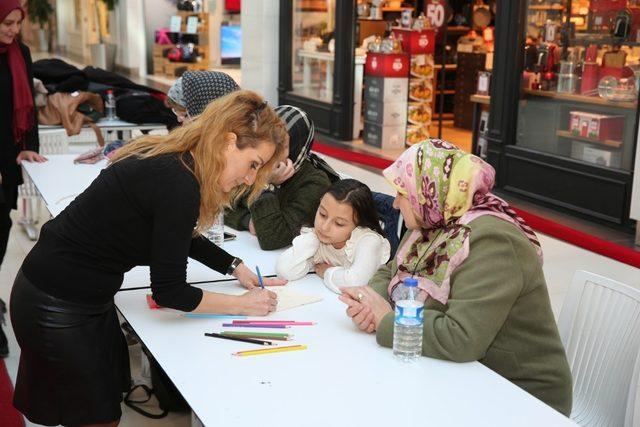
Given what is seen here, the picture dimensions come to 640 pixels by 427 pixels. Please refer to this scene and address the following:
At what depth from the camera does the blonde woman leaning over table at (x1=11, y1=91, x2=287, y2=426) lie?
2.08 m

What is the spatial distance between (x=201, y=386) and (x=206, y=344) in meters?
0.25

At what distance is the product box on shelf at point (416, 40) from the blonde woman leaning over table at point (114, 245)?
7057 millimetres

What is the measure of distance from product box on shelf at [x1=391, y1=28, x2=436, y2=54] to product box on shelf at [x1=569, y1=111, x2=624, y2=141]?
2.80 meters

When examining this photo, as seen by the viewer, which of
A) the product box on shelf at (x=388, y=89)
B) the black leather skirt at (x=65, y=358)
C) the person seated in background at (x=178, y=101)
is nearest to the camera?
the black leather skirt at (x=65, y=358)

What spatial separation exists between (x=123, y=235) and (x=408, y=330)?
30.6 inches

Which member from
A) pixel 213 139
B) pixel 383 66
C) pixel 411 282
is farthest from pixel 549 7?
pixel 213 139

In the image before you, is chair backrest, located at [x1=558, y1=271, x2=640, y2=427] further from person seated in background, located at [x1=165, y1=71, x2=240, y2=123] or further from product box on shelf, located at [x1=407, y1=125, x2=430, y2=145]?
product box on shelf, located at [x1=407, y1=125, x2=430, y2=145]

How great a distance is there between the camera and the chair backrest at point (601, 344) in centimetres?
232

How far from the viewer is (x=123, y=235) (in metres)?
2.12

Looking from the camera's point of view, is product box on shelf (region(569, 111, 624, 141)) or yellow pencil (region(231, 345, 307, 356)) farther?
product box on shelf (region(569, 111, 624, 141))

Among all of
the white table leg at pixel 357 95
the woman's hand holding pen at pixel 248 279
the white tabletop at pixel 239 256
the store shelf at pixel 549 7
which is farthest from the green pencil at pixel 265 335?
the white table leg at pixel 357 95

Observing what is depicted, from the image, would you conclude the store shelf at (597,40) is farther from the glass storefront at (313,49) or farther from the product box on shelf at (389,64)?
the glass storefront at (313,49)

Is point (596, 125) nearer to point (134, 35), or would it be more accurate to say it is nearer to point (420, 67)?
point (420, 67)

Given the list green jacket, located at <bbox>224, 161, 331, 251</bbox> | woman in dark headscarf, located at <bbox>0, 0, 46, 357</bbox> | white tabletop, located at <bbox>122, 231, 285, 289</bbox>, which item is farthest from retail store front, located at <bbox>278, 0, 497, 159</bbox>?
white tabletop, located at <bbox>122, 231, 285, 289</bbox>
